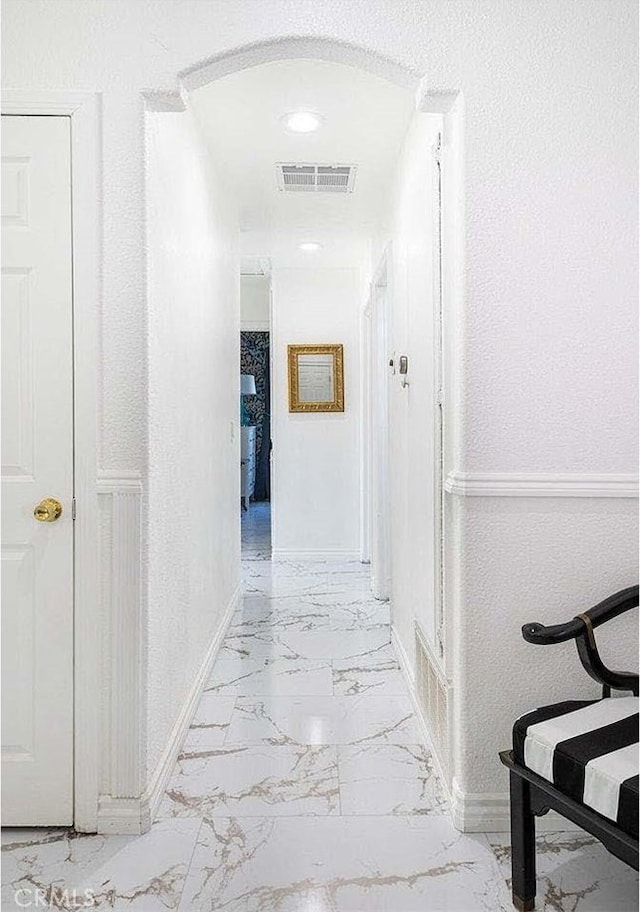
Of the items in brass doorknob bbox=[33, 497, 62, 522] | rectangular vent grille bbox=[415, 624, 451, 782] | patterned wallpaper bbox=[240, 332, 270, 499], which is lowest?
rectangular vent grille bbox=[415, 624, 451, 782]

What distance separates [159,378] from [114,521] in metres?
0.50

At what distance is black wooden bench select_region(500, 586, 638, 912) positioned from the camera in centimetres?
147

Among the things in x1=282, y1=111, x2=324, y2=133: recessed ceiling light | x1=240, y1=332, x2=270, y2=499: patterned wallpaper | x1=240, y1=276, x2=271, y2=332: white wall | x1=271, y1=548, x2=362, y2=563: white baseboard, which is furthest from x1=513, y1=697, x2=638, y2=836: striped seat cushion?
x1=240, y1=332, x2=270, y2=499: patterned wallpaper

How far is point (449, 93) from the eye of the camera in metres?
1.99

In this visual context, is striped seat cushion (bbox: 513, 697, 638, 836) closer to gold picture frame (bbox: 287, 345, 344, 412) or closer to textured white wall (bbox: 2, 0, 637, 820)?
textured white wall (bbox: 2, 0, 637, 820)

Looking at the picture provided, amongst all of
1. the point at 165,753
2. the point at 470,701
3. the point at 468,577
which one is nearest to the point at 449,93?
the point at 468,577

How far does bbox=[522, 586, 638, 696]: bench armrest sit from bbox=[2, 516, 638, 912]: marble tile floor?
17.9 inches

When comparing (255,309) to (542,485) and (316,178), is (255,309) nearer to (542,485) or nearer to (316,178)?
(316,178)

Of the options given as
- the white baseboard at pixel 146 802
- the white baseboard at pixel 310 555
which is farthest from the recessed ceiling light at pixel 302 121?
the white baseboard at pixel 310 555

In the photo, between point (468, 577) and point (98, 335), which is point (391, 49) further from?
point (468, 577)

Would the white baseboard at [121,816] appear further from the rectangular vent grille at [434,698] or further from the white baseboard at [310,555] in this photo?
the white baseboard at [310,555]

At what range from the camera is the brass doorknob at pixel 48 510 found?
1.97 metres

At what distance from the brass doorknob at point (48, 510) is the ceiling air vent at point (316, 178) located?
7.62 feet

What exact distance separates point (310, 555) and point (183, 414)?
141 inches
